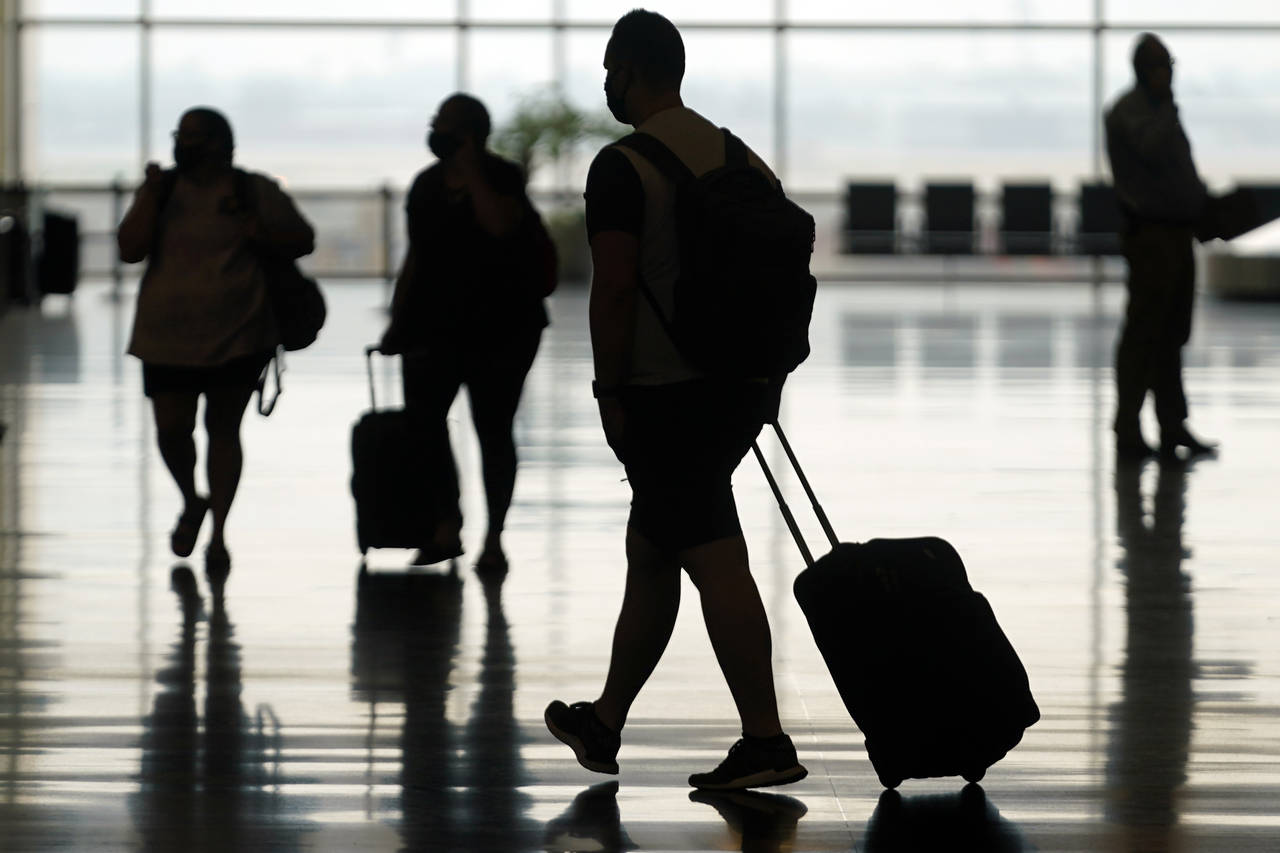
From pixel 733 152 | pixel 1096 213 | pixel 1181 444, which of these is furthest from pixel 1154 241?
pixel 1096 213

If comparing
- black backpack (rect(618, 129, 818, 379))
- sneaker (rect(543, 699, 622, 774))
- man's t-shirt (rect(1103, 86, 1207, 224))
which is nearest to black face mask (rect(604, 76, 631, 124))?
black backpack (rect(618, 129, 818, 379))

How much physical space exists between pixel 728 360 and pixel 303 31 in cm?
2011

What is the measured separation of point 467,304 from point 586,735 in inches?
88.5

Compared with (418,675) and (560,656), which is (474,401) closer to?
(560,656)

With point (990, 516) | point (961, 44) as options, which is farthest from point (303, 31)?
point (990, 516)

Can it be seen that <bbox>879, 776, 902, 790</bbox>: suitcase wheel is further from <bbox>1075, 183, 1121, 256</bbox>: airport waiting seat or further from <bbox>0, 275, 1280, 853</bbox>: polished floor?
<bbox>1075, 183, 1121, 256</bbox>: airport waiting seat

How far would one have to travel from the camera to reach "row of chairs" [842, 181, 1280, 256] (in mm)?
19969

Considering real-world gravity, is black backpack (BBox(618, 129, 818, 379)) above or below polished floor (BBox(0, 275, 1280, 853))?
above

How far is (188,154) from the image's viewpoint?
18.7 feet

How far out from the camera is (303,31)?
74.5 ft

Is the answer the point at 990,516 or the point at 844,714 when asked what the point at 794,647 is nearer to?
the point at 844,714

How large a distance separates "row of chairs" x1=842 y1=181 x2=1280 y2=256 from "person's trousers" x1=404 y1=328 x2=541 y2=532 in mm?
14261

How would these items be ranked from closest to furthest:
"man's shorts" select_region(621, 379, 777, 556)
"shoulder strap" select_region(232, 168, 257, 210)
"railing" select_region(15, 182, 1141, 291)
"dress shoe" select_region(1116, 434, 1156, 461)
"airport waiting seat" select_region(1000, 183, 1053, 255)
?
"man's shorts" select_region(621, 379, 777, 556) < "shoulder strap" select_region(232, 168, 257, 210) < "dress shoe" select_region(1116, 434, 1156, 461) < "airport waiting seat" select_region(1000, 183, 1053, 255) < "railing" select_region(15, 182, 1141, 291)

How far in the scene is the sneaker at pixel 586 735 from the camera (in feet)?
12.2
